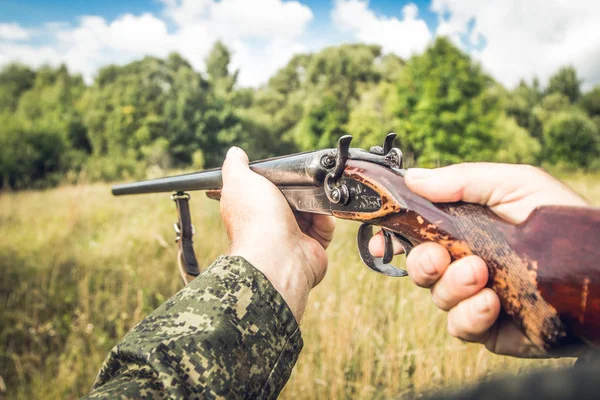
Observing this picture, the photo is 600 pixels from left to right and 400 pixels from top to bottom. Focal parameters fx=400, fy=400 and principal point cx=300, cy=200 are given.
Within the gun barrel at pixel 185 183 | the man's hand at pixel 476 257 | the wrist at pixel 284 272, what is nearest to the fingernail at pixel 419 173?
the man's hand at pixel 476 257

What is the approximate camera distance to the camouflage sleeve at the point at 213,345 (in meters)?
1.25

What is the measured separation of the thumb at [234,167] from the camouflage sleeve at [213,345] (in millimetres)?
1042

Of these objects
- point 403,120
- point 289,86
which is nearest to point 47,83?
point 289,86

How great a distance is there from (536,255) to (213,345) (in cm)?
113

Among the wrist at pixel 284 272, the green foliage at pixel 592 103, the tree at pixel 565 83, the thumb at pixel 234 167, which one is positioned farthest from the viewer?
the tree at pixel 565 83

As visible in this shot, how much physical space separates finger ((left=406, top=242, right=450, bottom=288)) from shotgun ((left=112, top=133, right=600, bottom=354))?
3 centimetres

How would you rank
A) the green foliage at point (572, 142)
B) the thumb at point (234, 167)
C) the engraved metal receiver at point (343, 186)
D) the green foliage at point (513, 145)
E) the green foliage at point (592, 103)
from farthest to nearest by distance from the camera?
the green foliage at point (592, 103) < the green foliage at point (572, 142) < the green foliage at point (513, 145) < the thumb at point (234, 167) < the engraved metal receiver at point (343, 186)

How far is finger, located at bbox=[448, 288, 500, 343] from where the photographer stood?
155 cm

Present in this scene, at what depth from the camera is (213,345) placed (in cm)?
135

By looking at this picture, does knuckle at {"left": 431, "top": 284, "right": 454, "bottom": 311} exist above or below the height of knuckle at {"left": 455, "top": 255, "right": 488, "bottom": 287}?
below

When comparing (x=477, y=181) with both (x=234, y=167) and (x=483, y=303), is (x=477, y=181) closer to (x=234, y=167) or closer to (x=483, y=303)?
(x=483, y=303)

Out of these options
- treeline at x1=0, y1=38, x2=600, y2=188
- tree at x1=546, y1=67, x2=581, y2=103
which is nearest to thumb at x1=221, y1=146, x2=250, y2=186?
treeline at x1=0, y1=38, x2=600, y2=188

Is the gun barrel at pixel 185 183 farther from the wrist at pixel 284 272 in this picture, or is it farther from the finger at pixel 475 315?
the finger at pixel 475 315

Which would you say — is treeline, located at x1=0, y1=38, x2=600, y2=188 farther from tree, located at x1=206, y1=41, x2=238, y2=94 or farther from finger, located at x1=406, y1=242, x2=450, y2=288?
finger, located at x1=406, y1=242, x2=450, y2=288
